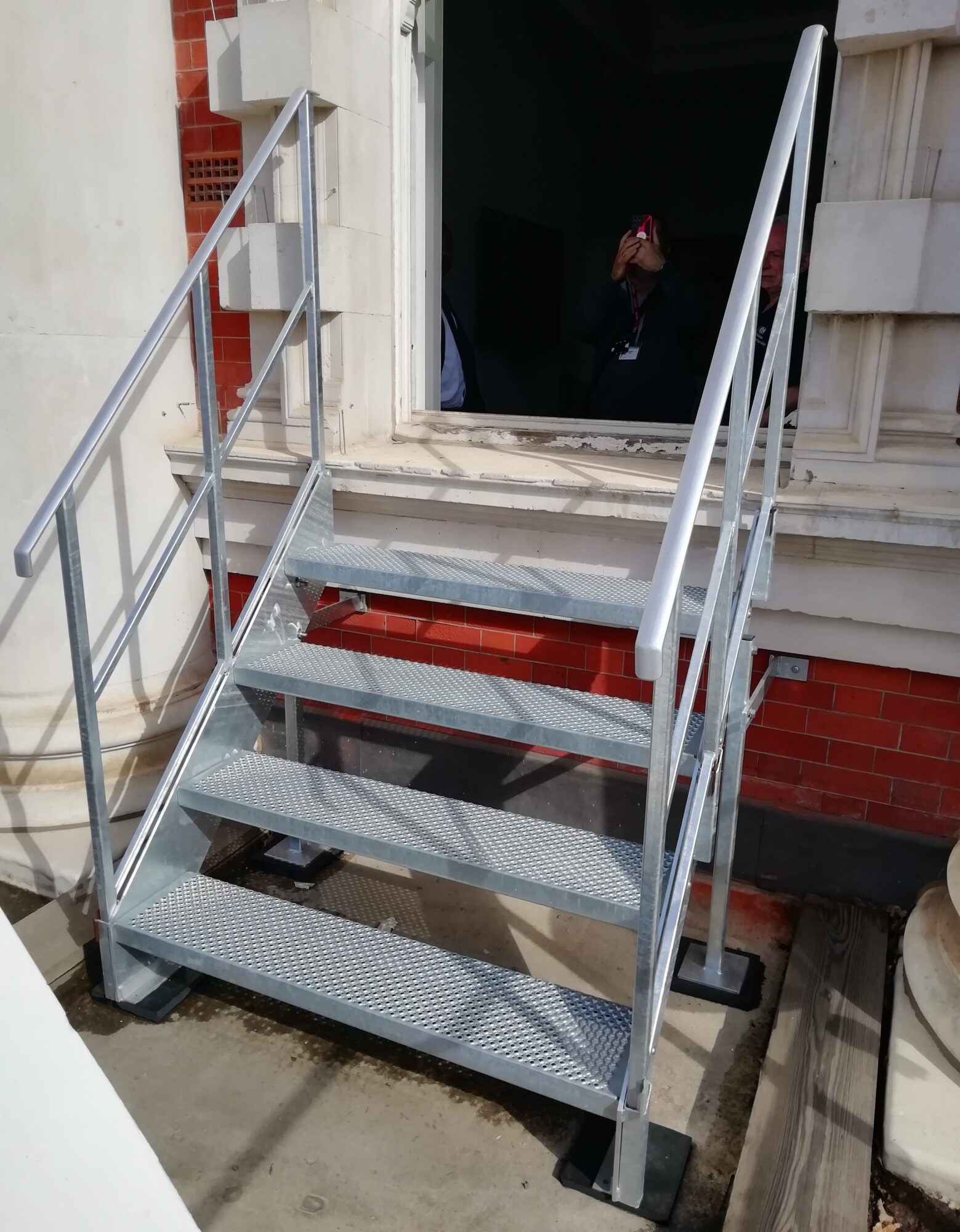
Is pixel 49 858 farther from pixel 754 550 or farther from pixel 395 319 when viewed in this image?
pixel 754 550

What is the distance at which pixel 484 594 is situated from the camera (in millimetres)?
2363

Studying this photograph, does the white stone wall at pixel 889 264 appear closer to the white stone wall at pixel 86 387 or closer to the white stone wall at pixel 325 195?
the white stone wall at pixel 325 195

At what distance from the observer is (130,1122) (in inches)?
31.6

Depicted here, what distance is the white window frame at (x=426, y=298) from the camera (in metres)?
3.04

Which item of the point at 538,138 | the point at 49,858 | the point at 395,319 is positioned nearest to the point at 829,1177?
the point at 49,858

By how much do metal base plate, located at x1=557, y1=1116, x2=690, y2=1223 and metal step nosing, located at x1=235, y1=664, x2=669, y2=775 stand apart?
77 cm

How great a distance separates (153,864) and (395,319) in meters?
1.92

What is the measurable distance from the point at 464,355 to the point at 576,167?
382 centimetres

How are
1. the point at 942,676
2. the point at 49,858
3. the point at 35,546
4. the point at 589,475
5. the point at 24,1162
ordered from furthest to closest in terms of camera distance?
1. the point at 49,858
2. the point at 589,475
3. the point at 942,676
4. the point at 35,546
5. the point at 24,1162

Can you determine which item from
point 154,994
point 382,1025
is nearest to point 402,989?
point 382,1025

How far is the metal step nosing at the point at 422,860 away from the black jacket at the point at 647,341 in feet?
7.42

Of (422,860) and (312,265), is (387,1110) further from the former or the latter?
(312,265)

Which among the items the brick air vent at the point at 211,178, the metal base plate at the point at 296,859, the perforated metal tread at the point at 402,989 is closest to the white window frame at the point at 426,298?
the brick air vent at the point at 211,178

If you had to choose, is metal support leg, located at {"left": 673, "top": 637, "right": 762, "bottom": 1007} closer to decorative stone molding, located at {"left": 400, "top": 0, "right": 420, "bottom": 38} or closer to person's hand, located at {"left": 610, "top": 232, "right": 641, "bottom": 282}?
person's hand, located at {"left": 610, "top": 232, "right": 641, "bottom": 282}
